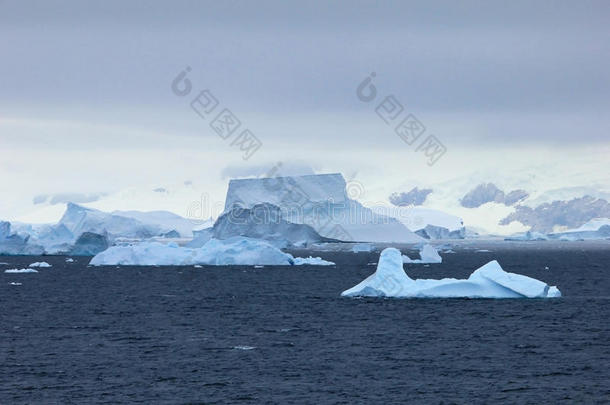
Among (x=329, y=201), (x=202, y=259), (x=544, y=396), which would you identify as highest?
(x=329, y=201)

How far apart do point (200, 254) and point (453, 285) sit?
3753cm

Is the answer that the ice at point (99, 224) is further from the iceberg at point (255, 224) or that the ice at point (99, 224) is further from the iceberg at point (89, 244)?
the iceberg at point (255, 224)

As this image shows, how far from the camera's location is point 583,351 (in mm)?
27062

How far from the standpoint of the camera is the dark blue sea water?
68.0 ft

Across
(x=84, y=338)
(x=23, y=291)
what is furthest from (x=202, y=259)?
(x=84, y=338)

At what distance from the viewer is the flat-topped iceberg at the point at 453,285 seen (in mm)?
41688

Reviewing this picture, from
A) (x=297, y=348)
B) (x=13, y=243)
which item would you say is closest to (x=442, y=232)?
(x=13, y=243)

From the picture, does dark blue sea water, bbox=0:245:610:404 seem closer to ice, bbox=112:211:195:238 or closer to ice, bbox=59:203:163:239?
ice, bbox=59:203:163:239

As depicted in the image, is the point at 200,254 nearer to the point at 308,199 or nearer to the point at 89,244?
the point at 89,244

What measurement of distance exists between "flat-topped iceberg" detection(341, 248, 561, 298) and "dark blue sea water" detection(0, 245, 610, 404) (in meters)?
0.52

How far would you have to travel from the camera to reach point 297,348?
27.7 metres

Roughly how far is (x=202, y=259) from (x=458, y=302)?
37.8 m

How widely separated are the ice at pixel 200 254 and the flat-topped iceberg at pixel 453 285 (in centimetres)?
3251

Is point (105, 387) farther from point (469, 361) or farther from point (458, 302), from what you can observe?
point (458, 302)
